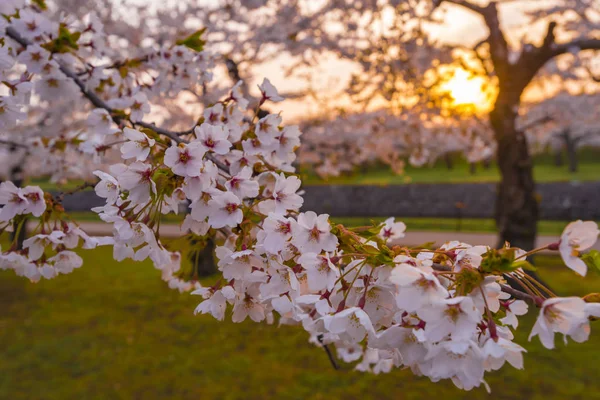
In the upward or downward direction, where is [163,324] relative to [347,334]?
downward

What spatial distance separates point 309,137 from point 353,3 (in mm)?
2958

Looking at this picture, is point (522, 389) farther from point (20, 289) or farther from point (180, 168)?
point (20, 289)

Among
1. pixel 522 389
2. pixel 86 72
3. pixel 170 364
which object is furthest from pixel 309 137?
pixel 86 72

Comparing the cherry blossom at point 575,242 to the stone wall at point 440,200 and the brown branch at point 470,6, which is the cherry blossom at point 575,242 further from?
the stone wall at point 440,200

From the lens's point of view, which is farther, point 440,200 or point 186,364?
point 440,200

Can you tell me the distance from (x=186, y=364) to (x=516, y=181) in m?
5.86

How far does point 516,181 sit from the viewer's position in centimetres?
712

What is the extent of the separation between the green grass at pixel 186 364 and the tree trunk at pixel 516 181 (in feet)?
5.83

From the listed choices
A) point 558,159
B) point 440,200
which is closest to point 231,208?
point 440,200

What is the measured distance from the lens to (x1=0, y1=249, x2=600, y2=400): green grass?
3.97 meters

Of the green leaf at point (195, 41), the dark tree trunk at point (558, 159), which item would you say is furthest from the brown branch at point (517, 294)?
the dark tree trunk at point (558, 159)

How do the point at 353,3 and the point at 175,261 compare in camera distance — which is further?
the point at 353,3

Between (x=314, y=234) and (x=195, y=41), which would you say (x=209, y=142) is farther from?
(x=195, y=41)

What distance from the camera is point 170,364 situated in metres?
4.59
